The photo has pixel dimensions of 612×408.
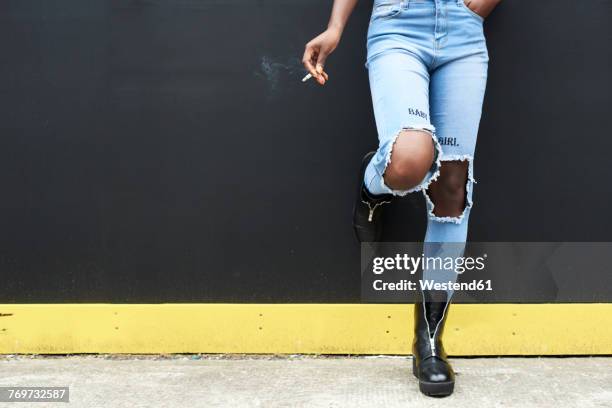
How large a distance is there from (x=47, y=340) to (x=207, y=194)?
0.79 metres

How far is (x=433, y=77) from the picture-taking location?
6.89 ft

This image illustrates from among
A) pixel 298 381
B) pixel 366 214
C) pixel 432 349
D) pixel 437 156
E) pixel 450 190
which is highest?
pixel 437 156

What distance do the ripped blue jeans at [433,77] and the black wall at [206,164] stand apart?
47 centimetres

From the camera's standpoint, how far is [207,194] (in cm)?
257

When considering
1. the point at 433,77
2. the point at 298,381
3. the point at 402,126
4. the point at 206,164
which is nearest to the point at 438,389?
the point at 298,381

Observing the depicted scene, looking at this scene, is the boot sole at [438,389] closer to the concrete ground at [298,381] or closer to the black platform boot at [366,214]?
the concrete ground at [298,381]

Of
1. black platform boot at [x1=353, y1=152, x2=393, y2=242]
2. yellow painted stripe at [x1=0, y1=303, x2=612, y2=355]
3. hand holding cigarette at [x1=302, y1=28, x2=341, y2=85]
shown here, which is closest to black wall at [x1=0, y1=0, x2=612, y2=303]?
yellow painted stripe at [x1=0, y1=303, x2=612, y2=355]

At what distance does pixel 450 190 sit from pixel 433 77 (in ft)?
1.16

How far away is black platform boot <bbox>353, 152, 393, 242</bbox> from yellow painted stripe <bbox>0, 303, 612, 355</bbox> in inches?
11.9

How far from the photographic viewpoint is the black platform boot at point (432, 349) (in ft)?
6.56

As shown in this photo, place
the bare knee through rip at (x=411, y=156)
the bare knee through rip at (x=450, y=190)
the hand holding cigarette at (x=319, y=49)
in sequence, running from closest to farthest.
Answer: the bare knee through rip at (x=411, y=156)
the hand holding cigarette at (x=319, y=49)
the bare knee through rip at (x=450, y=190)

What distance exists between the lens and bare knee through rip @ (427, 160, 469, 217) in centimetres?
210

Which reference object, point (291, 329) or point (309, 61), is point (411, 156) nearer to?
point (309, 61)

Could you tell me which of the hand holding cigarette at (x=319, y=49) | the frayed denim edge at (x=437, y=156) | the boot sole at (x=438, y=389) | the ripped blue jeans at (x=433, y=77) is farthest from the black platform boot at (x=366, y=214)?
the boot sole at (x=438, y=389)
